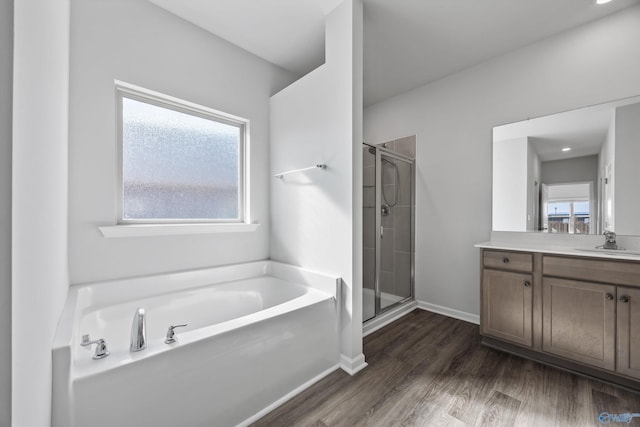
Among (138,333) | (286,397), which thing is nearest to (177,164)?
(138,333)

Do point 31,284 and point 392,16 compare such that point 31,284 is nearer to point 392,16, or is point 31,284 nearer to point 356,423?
point 356,423

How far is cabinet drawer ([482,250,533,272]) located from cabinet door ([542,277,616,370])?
0.48ft

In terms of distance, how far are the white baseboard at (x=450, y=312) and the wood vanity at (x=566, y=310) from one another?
0.48 metres

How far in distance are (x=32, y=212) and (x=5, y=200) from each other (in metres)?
0.24

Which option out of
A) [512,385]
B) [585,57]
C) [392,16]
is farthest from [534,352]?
[392,16]

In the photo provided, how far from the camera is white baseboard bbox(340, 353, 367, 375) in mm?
1806

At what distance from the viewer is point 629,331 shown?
156 centimetres

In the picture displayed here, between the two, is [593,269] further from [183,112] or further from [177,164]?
[183,112]

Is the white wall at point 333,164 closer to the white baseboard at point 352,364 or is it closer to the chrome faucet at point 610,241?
the white baseboard at point 352,364

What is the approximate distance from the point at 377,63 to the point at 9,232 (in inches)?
111

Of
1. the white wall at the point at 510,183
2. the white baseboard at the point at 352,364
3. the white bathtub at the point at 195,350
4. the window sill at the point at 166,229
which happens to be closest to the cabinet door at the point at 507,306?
the white wall at the point at 510,183

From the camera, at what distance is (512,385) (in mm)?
1669

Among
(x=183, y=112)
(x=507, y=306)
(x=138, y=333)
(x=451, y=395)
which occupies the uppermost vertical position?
(x=183, y=112)

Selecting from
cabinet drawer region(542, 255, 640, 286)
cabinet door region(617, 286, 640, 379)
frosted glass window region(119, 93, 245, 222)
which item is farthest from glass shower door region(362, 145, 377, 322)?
cabinet door region(617, 286, 640, 379)
